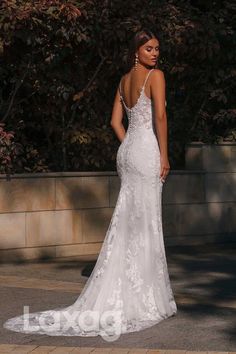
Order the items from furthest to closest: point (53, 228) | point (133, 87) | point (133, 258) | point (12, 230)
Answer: point (53, 228) → point (12, 230) → point (133, 87) → point (133, 258)

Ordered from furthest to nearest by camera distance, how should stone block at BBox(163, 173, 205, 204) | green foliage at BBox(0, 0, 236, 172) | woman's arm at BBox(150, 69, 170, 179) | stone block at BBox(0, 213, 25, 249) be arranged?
stone block at BBox(163, 173, 205, 204)
green foliage at BBox(0, 0, 236, 172)
stone block at BBox(0, 213, 25, 249)
woman's arm at BBox(150, 69, 170, 179)

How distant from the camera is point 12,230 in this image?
501 inches

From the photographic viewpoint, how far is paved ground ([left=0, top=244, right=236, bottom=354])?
7.51m

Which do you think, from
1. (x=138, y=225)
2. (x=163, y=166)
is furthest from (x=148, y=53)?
(x=138, y=225)

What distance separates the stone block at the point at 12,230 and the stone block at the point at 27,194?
0.09 m

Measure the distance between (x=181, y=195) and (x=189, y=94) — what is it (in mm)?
1917

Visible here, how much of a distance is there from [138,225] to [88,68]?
18.3 ft

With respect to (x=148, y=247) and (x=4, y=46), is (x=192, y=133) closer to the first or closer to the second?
(x=4, y=46)

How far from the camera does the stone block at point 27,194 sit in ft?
41.7

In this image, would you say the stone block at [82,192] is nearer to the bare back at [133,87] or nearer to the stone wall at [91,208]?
the stone wall at [91,208]

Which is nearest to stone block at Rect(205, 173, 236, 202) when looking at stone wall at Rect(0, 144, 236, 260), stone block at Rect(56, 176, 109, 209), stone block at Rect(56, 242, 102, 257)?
stone wall at Rect(0, 144, 236, 260)

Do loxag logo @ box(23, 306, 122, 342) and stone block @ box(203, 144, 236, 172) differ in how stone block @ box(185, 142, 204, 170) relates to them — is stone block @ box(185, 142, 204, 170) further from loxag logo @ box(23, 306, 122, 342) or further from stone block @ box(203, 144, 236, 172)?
loxag logo @ box(23, 306, 122, 342)

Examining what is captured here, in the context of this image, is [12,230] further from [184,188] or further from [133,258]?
[133,258]

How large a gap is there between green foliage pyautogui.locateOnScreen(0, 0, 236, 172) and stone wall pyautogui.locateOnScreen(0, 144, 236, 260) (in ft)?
1.79
